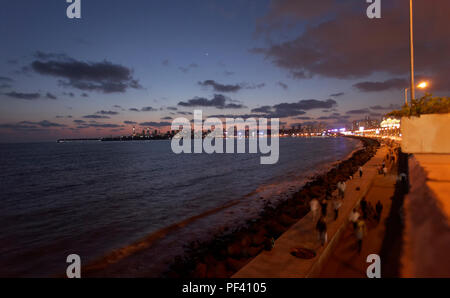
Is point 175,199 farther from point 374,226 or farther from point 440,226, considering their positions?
point 440,226

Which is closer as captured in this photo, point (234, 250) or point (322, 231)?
point (322, 231)

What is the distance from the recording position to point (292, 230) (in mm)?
10359

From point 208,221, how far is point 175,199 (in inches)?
294

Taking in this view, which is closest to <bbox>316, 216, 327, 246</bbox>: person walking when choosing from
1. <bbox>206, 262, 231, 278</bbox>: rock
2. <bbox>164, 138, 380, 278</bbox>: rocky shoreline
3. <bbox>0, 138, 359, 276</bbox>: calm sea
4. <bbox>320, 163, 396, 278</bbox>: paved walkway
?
<bbox>320, 163, 396, 278</bbox>: paved walkway

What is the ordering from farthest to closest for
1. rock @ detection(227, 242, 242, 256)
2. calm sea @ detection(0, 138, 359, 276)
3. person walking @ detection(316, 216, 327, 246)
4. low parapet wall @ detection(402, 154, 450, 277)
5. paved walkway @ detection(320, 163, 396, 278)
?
calm sea @ detection(0, 138, 359, 276) < rock @ detection(227, 242, 242, 256) < person walking @ detection(316, 216, 327, 246) < paved walkway @ detection(320, 163, 396, 278) < low parapet wall @ detection(402, 154, 450, 277)

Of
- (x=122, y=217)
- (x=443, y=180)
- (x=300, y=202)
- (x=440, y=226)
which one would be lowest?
(x=122, y=217)

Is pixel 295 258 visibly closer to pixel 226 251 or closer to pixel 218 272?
pixel 218 272

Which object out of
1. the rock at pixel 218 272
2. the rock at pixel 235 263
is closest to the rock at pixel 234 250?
the rock at pixel 235 263

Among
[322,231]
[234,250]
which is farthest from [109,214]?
[322,231]

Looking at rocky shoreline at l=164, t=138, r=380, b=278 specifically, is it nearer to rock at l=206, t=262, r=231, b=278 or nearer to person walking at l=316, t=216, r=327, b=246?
rock at l=206, t=262, r=231, b=278

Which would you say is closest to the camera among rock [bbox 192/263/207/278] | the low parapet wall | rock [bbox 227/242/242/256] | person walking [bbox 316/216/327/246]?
the low parapet wall

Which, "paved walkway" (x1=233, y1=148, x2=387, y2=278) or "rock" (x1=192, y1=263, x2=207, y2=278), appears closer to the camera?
"paved walkway" (x1=233, y1=148, x2=387, y2=278)

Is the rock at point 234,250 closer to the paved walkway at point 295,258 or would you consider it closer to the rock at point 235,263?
the rock at point 235,263
